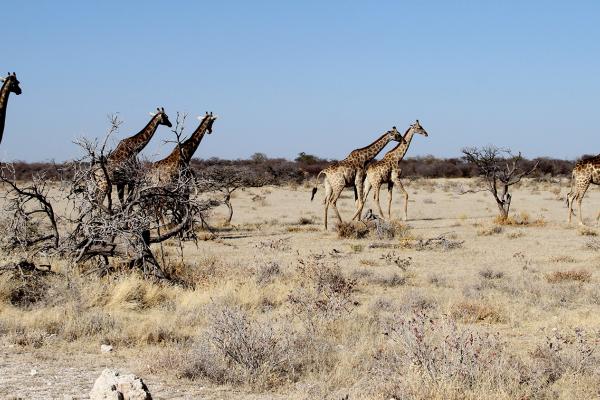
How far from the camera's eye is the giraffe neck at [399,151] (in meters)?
21.5

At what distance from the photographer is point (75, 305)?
889cm

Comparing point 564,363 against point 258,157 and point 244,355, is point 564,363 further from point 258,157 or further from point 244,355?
point 258,157

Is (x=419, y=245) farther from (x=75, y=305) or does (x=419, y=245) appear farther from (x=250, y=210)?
(x=250, y=210)

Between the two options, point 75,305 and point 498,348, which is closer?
point 498,348

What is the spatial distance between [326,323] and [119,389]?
3.60m

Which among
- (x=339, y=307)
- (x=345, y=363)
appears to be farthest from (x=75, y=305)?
(x=345, y=363)

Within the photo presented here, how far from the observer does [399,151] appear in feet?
71.3

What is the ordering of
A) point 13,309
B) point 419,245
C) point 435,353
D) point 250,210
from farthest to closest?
point 250,210 → point 419,245 → point 13,309 → point 435,353

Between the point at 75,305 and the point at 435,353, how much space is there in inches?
177

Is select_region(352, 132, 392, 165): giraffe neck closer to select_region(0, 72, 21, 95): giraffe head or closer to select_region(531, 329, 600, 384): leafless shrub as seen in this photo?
select_region(0, 72, 21, 95): giraffe head

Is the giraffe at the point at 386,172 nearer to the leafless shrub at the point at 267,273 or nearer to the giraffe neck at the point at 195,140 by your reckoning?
the giraffe neck at the point at 195,140

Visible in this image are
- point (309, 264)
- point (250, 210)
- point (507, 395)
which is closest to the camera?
point (507, 395)

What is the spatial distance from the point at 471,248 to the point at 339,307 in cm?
809

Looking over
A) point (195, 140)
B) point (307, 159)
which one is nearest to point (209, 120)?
point (195, 140)
